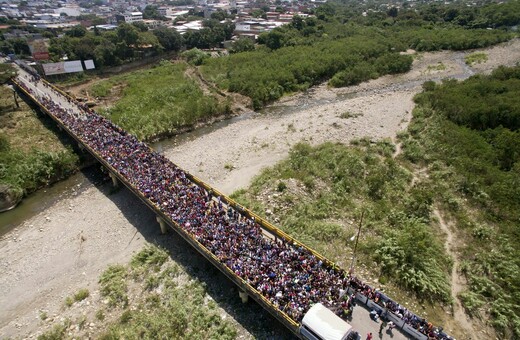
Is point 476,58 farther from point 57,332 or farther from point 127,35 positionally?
point 57,332

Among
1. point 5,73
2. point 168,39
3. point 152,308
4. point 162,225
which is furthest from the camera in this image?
point 168,39

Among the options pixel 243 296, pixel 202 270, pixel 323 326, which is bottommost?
pixel 202 270

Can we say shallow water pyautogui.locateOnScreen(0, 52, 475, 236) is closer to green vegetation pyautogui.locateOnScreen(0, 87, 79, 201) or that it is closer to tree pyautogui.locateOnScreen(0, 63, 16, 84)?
green vegetation pyautogui.locateOnScreen(0, 87, 79, 201)

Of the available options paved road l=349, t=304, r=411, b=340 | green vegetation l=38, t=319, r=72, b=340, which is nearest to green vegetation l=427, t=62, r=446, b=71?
paved road l=349, t=304, r=411, b=340

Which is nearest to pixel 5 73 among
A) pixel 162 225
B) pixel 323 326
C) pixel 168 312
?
pixel 162 225

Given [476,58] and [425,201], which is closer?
[425,201]

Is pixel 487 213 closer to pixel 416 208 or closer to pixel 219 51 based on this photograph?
pixel 416 208

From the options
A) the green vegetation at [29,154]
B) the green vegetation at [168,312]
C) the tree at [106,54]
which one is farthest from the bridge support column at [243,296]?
the tree at [106,54]
